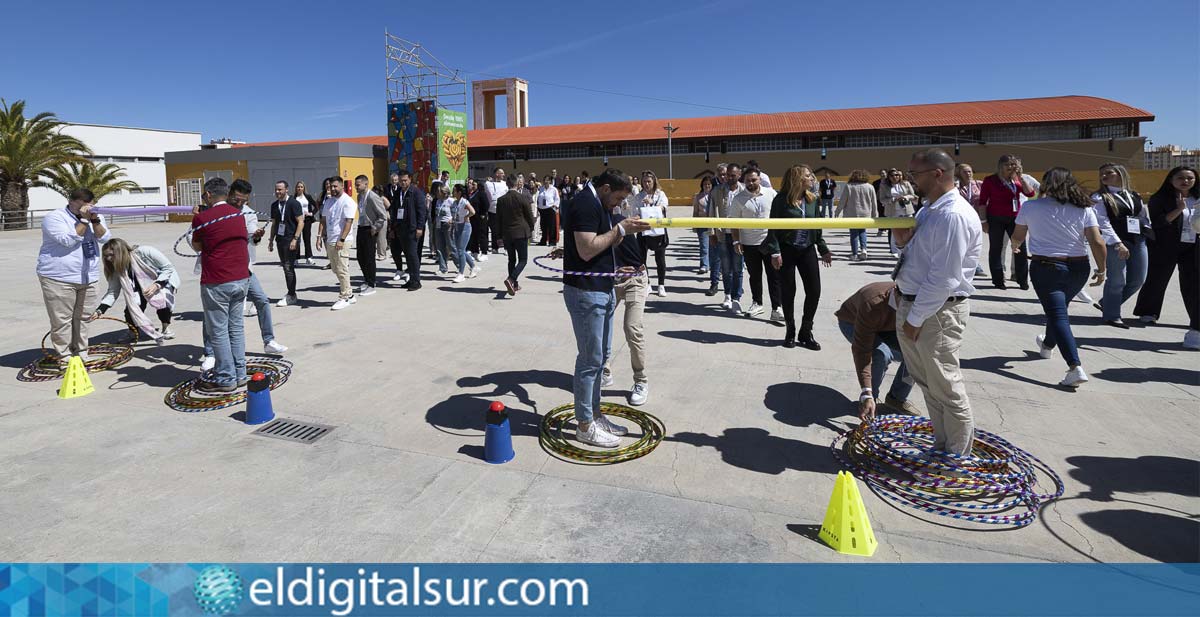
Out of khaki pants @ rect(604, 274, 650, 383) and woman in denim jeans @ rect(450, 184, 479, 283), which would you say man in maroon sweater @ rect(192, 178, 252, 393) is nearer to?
khaki pants @ rect(604, 274, 650, 383)

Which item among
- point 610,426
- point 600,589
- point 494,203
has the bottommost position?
point 600,589

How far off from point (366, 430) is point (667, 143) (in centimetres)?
3825

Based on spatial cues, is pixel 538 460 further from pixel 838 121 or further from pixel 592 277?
pixel 838 121

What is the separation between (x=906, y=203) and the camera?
1308 centimetres

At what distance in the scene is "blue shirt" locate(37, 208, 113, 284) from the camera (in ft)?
19.0

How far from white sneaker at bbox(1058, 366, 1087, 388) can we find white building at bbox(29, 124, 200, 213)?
5599cm

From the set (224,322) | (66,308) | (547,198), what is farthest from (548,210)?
(224,322)

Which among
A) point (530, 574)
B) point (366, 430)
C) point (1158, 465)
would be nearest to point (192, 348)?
point (366, 430)

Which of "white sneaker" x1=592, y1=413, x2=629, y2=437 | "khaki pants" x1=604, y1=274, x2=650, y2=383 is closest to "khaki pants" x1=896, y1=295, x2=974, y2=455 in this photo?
"white sneaker" x1=592, y1=413, x2=629, y2=437

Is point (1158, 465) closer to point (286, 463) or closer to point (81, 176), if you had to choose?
point (286, 463)

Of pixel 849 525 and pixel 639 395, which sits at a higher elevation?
pixel 639 395

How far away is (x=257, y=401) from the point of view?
190 inches

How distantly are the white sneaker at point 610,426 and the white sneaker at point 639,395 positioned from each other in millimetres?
543

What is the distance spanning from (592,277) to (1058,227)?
430 cm
